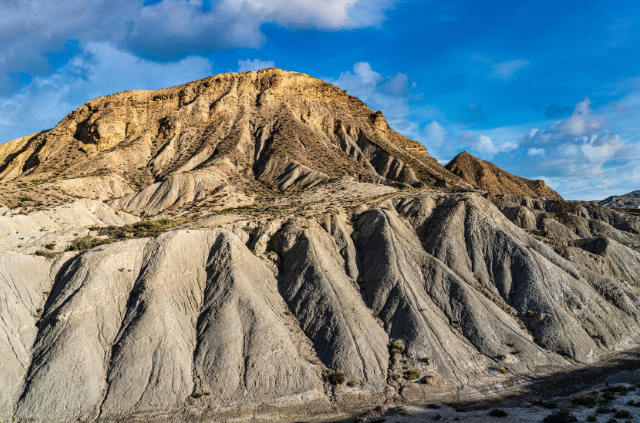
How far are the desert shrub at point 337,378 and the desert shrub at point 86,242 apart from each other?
21.4m

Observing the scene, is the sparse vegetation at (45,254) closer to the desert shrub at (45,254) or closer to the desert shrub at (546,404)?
the desert shrub at (45,254)

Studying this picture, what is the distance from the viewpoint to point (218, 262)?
28.8 m

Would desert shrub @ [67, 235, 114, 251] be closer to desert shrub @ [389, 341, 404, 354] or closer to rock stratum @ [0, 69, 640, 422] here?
rock stratum @ [0, 69, 640, 422]

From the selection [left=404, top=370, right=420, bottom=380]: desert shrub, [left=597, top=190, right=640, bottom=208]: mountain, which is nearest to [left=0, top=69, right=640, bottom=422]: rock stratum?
[left=404, top=370, right=420, bottom=380]: desert shrub

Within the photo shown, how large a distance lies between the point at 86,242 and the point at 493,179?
97.0 metres

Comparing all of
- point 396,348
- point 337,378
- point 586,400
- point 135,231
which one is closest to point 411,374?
point 396,348

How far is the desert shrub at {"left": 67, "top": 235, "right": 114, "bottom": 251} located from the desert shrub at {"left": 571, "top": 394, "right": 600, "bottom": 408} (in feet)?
114

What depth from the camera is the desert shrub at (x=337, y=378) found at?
22.7 meters

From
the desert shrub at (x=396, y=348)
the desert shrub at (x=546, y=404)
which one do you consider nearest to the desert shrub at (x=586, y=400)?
the desert shrub at (x=546, y=404)

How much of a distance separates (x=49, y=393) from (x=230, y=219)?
20986mm

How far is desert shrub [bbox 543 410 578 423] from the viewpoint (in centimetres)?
1775

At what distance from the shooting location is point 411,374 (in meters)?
23.7

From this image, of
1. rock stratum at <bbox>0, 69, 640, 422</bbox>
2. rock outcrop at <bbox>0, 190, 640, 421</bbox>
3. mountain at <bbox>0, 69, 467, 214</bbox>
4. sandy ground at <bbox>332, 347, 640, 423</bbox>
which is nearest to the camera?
sandy ground at <bbox>332, 347, 640, 423</bbox>

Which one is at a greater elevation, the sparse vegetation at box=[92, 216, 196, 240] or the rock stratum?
the sparse vegetation at box=[92, 216, 196, 240]
